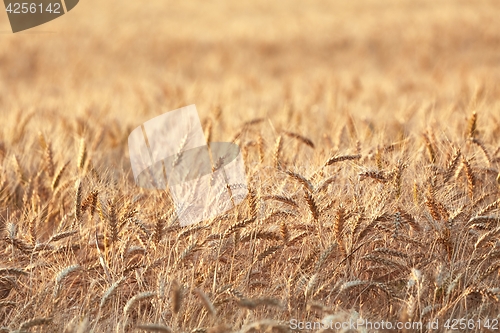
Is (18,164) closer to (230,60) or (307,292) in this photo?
(307,292)

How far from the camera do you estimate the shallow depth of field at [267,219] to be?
5.95ft

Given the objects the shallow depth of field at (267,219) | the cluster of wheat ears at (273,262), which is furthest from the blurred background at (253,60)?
the cluster of wheat ears at (273,262)

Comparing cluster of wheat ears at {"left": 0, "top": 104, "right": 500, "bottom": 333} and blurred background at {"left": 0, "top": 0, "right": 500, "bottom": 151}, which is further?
blurred background at {"left": 0, "top": 0, "right": 500, "bottom": 151}

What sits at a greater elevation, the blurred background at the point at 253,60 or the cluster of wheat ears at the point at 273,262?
the cluster of wheat ears at the point at 273,262

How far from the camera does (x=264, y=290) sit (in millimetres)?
1912

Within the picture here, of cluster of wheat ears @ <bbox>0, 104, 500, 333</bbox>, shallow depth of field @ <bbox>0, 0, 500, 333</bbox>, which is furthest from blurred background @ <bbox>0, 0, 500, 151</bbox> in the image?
cluster of wheat ears @ <bbox>0, 104, 500, 333</bbox>

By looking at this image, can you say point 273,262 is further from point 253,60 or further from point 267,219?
point 253,60

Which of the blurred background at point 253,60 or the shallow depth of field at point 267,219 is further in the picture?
the blurred background at point 253,60

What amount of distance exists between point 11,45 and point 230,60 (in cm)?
345

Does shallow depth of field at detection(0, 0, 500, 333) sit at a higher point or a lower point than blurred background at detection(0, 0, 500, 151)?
higher

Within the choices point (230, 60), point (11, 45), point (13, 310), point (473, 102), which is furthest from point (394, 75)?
point (13, 310)

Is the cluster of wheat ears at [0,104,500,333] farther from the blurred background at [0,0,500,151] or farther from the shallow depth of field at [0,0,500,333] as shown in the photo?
the blurred background at [0,0,500,151]

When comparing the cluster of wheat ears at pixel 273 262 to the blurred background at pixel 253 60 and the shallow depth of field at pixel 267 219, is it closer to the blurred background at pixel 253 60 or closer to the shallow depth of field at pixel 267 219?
the shallow depth of field at pixel 267 219

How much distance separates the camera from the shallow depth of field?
1.81m
